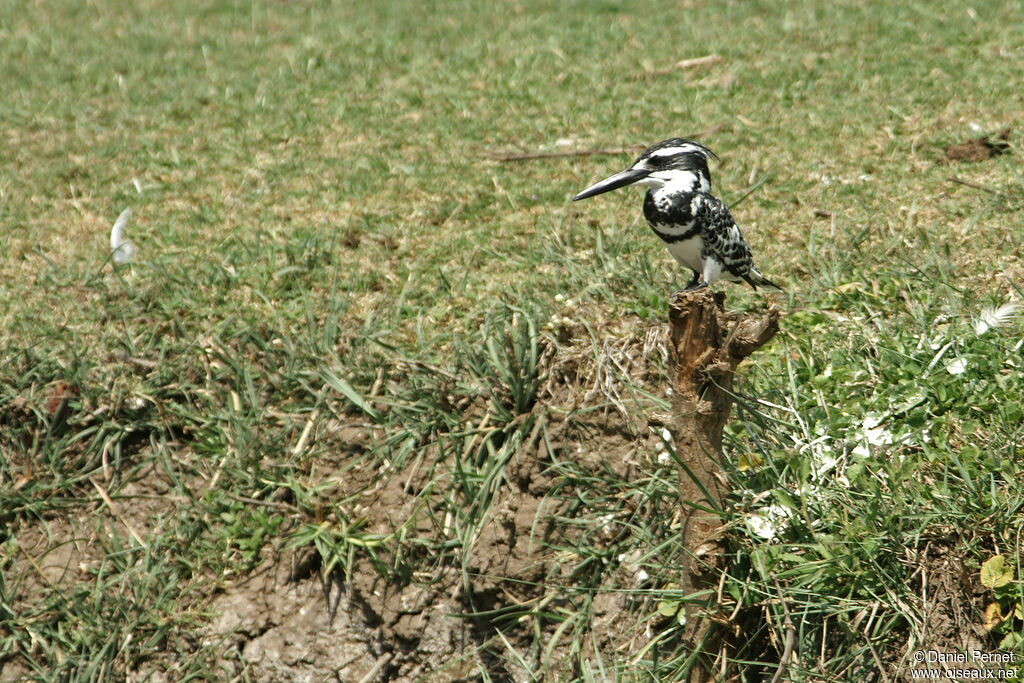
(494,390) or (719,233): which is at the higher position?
(719,233)

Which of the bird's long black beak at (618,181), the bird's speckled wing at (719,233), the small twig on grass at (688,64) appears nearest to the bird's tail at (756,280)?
→ the bird's speckled wing at (719,233)

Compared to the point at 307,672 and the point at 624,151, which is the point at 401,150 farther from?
the point at 307,672

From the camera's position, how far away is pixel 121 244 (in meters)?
4.51

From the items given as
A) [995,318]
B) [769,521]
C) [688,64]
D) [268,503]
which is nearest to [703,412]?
[769,521]

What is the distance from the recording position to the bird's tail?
362 centimetres

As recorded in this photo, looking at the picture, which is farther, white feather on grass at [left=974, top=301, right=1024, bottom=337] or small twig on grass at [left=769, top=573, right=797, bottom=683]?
white feather on grass at [left=974, top=301, right=1024, bottom=337]

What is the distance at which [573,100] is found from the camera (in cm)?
579

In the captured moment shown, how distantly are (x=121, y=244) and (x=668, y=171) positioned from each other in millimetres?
2607

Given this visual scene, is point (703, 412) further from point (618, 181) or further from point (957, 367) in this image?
point (957, 367)

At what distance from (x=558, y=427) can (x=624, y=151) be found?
2.15 meters

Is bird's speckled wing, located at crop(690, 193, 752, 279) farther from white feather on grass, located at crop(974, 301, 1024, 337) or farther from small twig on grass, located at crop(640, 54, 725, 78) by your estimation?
small twig on grass, located at crop(640, 54, 725, 78)

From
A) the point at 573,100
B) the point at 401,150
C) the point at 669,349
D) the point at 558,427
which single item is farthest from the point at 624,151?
the point at 669,349

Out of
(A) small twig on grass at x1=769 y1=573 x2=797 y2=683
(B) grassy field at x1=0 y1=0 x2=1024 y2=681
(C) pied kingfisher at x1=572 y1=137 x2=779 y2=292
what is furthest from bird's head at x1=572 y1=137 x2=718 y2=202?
(A) small twig on grass at x1=769 y1=573 x2=797 y2=683

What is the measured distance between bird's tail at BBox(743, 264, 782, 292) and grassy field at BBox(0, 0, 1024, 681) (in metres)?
0.13
